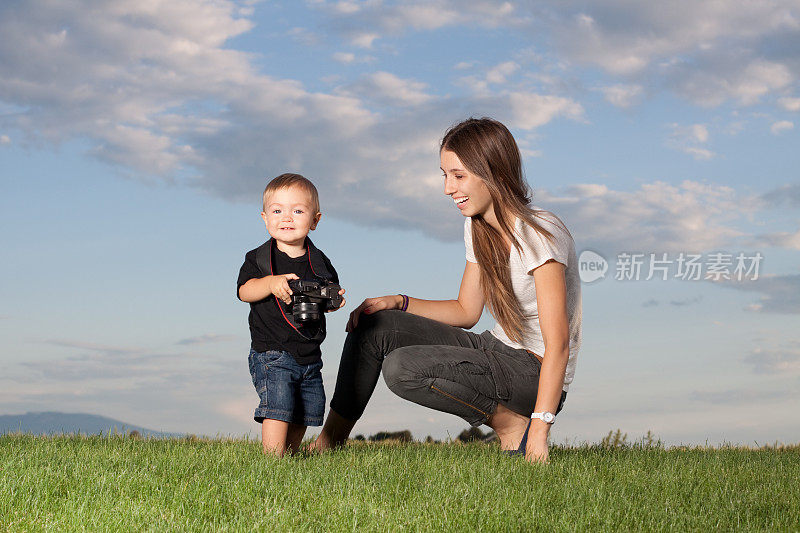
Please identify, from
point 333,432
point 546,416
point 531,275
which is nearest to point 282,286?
point 333,432

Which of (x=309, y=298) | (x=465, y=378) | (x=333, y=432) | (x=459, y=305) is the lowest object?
(x=333, y=432)

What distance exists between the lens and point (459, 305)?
582cm

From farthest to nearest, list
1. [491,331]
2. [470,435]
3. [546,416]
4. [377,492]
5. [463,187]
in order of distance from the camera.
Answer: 1. [470,435]
2. [491,331]
3. [463,187]
4. [546,416]
5. [377,492]

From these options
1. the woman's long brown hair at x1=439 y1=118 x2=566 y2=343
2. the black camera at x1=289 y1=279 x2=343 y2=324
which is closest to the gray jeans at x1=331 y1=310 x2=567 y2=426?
the woman's long brown hair at x1=439 y1=118 x2=566 y2=343

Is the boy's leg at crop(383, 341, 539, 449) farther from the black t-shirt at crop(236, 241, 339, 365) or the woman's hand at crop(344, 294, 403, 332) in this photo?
the black t-shirt at crop(236, 241, 339, 365)

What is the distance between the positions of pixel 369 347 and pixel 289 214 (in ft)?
3.71

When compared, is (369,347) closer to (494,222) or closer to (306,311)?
(306,311)

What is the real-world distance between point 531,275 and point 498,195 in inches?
24.0

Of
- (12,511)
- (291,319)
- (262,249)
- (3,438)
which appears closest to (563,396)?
(291,319)

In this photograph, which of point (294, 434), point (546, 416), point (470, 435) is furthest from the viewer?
point (470, 435)

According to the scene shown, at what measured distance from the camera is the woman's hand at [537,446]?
4746 mm

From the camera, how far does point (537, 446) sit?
4773mm

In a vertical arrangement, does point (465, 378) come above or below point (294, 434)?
above

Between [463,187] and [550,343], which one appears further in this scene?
[463,187]
